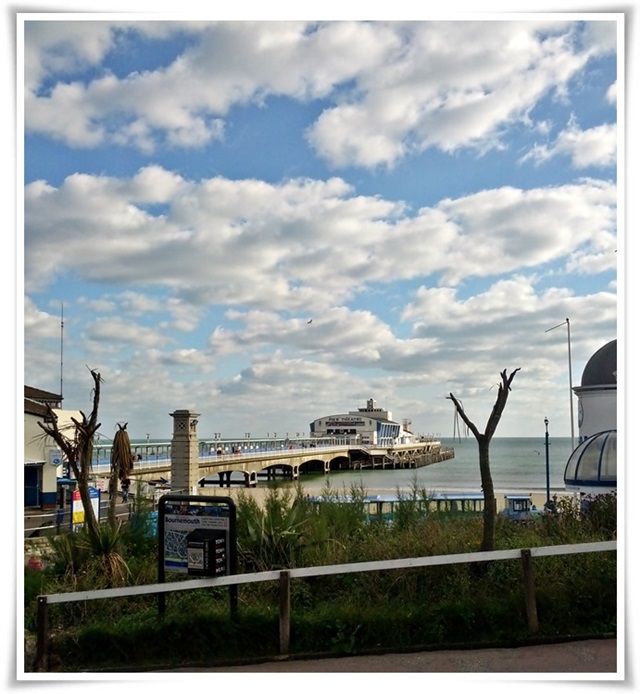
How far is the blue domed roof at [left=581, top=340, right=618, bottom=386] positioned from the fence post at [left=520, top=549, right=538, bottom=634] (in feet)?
38.1

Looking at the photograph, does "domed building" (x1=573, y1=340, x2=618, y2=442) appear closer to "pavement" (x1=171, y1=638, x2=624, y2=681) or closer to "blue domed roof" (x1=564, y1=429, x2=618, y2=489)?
"blue domed roof" (x1=564, y1=429, x2=618, y2=489)

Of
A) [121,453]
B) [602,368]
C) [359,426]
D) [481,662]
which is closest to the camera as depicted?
[481,662]

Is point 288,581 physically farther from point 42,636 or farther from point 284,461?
point 284,461

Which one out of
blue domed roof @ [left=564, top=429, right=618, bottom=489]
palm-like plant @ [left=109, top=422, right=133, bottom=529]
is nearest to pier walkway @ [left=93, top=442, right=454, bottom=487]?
blue domed roof @ [left=564, top=429, right=618, bottom=489]

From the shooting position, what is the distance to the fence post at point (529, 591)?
5.33 m

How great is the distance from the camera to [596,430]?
51.1ft

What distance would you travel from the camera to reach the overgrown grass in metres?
5.31

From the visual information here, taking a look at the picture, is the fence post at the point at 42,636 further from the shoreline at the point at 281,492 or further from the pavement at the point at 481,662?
the shoreline at the point at 281,492

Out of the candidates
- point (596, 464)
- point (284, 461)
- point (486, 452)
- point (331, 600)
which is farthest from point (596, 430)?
point (284, 461)

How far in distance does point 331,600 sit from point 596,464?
27.2 feet

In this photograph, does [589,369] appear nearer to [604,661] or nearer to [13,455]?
[604,661]
